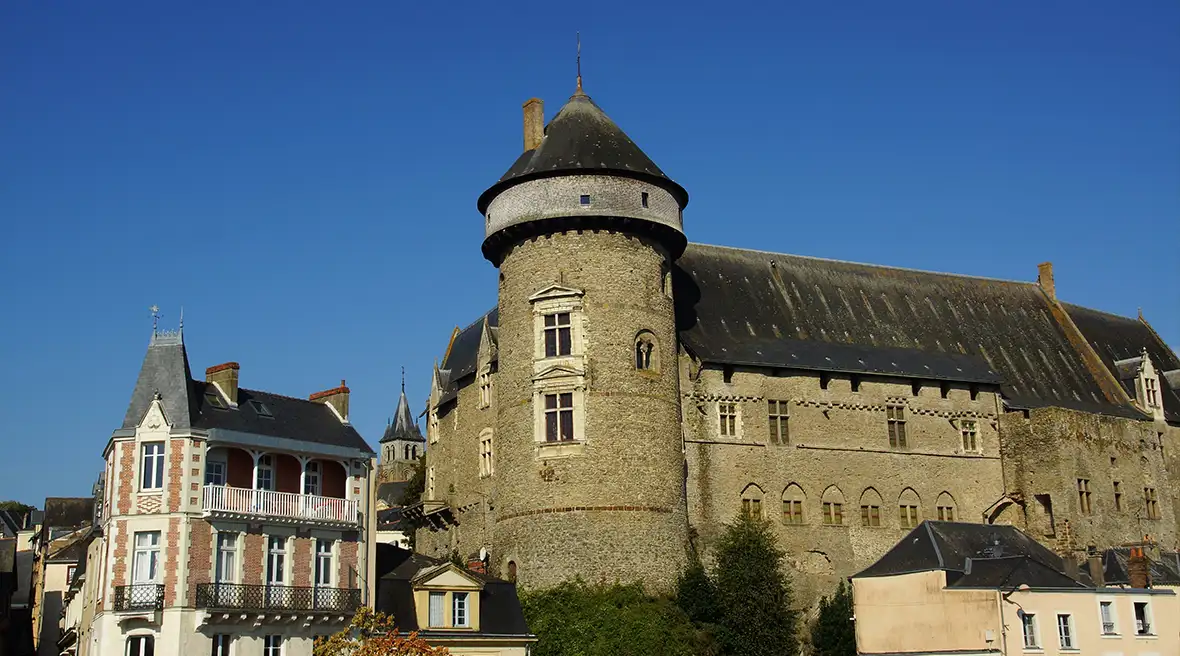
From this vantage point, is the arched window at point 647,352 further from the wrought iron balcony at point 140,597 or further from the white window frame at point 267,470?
the wrought iron balcony at point 140,597

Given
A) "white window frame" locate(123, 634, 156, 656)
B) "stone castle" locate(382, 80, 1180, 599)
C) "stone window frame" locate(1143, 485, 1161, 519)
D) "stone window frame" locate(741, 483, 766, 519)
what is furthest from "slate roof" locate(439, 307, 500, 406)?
"stone window frame" locate(1143, 485, 1161, 519)

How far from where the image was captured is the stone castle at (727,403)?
3431cm

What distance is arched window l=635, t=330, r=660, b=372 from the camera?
1387 inches

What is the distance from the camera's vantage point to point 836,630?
35375 mm

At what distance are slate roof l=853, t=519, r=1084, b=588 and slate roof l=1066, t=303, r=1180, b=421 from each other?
13.4m

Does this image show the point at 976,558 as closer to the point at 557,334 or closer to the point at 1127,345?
the point at 557,334

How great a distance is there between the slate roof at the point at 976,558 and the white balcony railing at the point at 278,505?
45.2ft

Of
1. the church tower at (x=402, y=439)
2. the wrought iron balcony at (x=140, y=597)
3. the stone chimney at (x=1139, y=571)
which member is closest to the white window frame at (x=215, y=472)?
the wrought iron balcony at (x=140, y=597)

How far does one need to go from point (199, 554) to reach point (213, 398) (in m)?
4.04

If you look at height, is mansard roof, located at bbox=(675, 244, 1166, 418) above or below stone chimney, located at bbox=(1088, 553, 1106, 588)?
above

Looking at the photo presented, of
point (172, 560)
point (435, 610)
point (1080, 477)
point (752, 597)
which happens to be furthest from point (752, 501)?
point (172, 560)

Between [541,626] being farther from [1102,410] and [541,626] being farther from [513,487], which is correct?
[1102,410]

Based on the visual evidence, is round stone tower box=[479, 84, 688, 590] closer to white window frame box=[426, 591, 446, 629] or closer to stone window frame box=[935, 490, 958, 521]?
white window frame box=[426, 591, 446, 629]

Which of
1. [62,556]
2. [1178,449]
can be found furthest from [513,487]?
[1178,449]
